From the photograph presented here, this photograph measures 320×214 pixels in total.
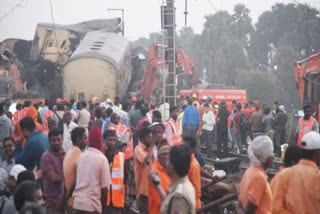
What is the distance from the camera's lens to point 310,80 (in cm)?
1486

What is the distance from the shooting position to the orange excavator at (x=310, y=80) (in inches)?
608

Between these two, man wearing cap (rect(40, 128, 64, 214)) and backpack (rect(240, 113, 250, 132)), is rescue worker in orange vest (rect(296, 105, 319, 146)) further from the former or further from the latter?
man wearing cap (rect(40, 128, 64, 214))

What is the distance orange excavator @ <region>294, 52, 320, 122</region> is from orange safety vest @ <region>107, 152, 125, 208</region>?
9836mm

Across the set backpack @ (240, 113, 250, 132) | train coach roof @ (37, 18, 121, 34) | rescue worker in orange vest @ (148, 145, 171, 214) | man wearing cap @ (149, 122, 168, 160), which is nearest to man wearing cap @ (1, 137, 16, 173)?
man wearing cap @ (149, 122, 168, 160)

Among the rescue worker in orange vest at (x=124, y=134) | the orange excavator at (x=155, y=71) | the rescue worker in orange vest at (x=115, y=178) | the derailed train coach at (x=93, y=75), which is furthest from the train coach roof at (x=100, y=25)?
the rescue worker in orange vest at (x=115, y=178)

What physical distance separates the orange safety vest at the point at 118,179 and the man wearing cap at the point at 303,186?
2.31 meters

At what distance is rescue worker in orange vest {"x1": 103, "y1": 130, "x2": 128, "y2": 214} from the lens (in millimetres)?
6117

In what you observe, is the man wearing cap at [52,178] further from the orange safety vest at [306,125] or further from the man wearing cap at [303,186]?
the orange safety vest at [306,125]

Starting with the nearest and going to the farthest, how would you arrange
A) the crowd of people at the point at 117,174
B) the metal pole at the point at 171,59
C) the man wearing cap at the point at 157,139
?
1. the crowd of people at the point at 117,174
2. the man wearing cap at the point at 157,139
3. the metal pole at the point at 171,59

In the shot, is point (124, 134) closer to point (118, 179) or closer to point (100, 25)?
point (118, 179)

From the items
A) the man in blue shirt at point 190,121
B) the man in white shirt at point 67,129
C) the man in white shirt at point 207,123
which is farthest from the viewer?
the man in white shirt at point 207,123

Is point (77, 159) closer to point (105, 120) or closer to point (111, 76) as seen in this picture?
point (105, 120)

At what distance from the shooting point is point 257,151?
4.47m

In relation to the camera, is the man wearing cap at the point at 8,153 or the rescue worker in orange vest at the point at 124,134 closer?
the man wearing cap at the point at 8,153
